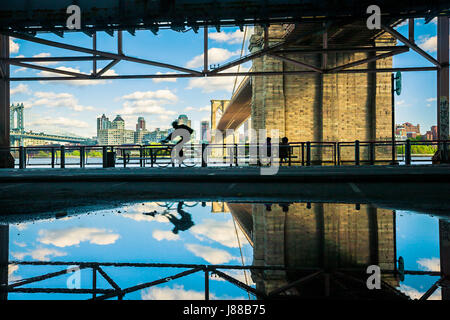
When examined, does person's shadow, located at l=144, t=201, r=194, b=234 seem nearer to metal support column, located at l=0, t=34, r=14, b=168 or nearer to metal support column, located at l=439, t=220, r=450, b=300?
metal support column, located at l=439, t=220, r=450, b=300

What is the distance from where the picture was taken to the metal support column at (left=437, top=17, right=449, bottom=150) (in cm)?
1636

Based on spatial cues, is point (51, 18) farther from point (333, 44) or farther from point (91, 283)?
point (333, 44)

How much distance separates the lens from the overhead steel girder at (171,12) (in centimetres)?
1134

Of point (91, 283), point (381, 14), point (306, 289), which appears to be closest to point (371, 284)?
point (306, 289)

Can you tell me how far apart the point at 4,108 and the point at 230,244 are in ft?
60.9

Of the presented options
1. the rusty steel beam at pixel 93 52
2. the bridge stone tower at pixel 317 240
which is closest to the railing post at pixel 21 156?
the rusty steel beam at pixel 93 52

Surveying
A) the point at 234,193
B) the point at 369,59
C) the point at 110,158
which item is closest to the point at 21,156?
the point at 110,158

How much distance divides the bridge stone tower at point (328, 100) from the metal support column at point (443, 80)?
4558 mm

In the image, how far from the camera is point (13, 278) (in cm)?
257

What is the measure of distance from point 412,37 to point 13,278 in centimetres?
1557

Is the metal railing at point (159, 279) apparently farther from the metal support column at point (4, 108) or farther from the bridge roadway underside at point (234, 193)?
the metal support column at point (4, 108)

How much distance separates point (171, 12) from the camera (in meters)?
11.5

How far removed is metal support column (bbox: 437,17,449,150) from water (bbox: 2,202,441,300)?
14397mm

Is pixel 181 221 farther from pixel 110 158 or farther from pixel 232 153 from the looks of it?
pixel 110 158
